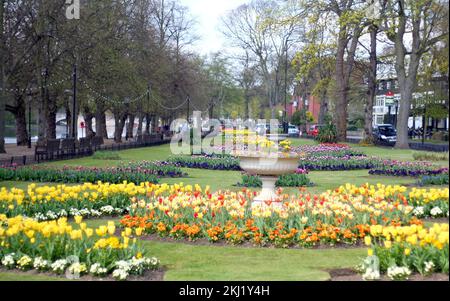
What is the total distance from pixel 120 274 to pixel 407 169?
16473 millimetres

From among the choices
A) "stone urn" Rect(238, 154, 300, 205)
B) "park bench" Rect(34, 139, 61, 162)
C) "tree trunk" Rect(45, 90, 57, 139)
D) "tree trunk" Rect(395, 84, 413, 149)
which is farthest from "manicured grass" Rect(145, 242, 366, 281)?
"tree trunk" Rect(395, 84, 413, 149)

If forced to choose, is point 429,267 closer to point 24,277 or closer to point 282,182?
point 24,277

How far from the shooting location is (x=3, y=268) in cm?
866

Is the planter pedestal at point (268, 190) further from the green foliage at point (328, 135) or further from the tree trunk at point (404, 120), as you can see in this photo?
the tree trunk at point (404, 120)

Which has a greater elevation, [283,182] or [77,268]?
[77,268]

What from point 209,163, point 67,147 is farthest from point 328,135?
point 67,147

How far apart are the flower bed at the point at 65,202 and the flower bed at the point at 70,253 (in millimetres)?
2954

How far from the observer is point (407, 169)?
22.5 m

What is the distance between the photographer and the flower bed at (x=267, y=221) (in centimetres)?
1030

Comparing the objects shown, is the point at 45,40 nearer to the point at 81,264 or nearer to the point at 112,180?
the point at 112,180

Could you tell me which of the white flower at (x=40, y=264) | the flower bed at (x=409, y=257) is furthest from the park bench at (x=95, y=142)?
the flower bed at (x=409, y=257)

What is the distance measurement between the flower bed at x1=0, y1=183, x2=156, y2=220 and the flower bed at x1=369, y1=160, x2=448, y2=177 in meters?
11.3

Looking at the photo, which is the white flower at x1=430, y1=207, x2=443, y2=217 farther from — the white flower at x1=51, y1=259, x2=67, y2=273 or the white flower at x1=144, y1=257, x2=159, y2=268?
the white flower at x1=51, y1=259, x2=67, y2=273
